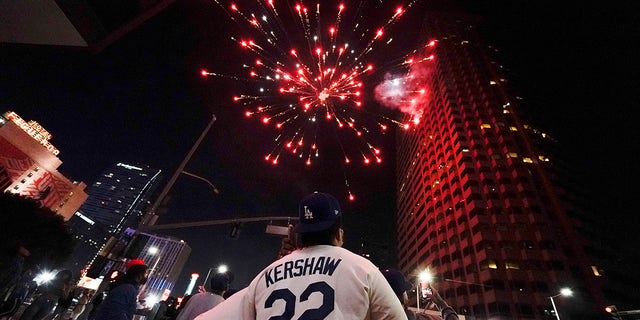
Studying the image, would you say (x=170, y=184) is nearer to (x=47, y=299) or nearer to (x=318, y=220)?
(x=47, y=299)

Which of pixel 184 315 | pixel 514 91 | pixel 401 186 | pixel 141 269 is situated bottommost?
pixel 184 315

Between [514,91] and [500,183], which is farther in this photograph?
[514,91]

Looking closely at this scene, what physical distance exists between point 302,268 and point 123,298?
13.0ft

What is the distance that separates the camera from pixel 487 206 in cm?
5506

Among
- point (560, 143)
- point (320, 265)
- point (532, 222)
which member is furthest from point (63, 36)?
point (560, 143)

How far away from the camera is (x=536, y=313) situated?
41.1 metres

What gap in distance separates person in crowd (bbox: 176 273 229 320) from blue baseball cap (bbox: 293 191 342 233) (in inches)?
168

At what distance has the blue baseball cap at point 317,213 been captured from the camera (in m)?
2.37

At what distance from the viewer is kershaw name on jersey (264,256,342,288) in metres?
2.09

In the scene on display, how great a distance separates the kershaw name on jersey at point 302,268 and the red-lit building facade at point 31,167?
55621 mm

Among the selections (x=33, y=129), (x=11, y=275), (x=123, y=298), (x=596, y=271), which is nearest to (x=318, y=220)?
(x=123, y=298)

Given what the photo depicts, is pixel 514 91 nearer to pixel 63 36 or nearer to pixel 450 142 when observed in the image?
pixel 450 142

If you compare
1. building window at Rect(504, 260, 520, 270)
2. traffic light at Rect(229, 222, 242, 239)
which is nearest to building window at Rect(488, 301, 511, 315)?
building window at Rect(504, 260, 520, 270)

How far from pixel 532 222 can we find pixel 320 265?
6060 centimetres
